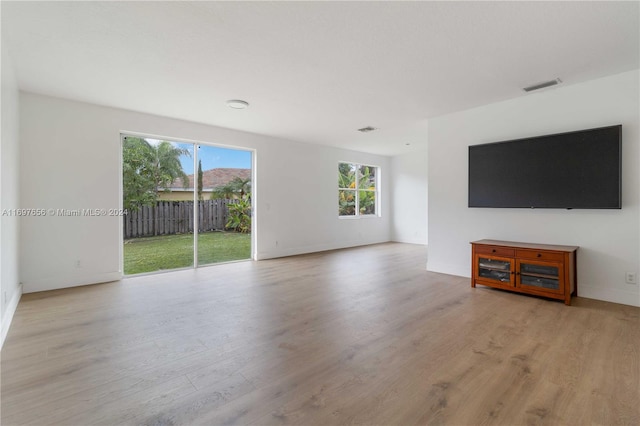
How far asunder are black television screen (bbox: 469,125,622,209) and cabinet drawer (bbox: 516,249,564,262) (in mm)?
653

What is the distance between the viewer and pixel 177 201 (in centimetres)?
526

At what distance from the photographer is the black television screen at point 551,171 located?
10.9 ft

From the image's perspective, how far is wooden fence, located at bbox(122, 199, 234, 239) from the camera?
490 cm

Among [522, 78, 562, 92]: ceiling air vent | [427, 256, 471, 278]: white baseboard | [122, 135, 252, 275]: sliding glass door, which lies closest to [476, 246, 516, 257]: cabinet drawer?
[427, 256, 471, 278]: white baseboard

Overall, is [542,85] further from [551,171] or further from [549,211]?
[549,211]

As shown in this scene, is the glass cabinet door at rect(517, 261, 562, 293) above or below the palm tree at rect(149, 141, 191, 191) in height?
below

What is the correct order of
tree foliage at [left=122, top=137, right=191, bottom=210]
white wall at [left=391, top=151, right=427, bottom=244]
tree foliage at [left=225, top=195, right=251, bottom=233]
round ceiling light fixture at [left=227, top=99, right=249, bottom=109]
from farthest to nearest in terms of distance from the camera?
white wall at [left=391, top=151, right=427, bottom=244] → tree foliage at [left=225, top=195, right=251, bottom=233] → tree foliage at [left=122, top=137, right=191, bottom=210] → round ceiling light fixture at [left=227, top=99, right=249, bottom=109]

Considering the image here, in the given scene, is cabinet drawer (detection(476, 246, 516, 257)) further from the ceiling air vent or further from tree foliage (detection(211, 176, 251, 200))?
tree foliage (detection(211, 176, 251, 200))

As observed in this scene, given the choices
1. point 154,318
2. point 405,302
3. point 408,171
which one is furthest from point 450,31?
point 408,171

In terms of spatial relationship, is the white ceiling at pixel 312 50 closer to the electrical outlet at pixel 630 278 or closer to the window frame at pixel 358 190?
the electrical outlet at pixel 630 278

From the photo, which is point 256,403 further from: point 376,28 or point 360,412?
point 376,28

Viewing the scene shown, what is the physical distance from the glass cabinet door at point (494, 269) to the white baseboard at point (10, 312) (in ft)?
16.4

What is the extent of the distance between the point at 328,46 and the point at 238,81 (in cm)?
127

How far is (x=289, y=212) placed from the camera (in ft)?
22.0
